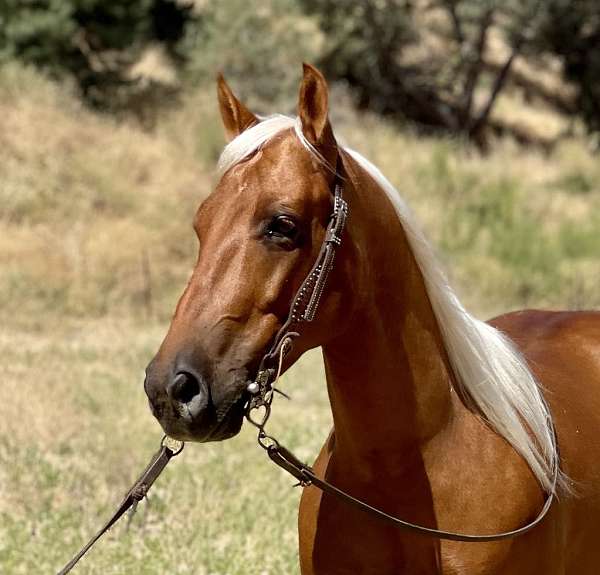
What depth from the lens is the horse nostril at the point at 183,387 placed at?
2.08 m

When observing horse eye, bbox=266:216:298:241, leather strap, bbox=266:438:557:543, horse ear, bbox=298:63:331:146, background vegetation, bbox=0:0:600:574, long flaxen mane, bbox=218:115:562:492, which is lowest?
background vegetation, bbox=0:0:600:574

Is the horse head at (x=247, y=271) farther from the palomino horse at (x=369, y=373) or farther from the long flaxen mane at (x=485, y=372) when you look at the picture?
the long flaxen mane at (x=485, y=372)

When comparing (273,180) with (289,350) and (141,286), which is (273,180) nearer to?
(289,350)

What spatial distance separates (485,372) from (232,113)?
1002 millimetres

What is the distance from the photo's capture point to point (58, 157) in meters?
14.2

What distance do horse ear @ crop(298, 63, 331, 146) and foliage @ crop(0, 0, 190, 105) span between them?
49.5ft

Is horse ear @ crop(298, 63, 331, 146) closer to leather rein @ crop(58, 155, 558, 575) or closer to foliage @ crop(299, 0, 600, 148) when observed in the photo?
leather rein @ crop(58, 155, 558, 575)

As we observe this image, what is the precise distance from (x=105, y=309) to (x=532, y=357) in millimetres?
9063

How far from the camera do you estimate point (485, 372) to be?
2.75 m

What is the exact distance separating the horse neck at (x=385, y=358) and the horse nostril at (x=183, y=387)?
0.52 m

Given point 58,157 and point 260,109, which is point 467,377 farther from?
point 260,109

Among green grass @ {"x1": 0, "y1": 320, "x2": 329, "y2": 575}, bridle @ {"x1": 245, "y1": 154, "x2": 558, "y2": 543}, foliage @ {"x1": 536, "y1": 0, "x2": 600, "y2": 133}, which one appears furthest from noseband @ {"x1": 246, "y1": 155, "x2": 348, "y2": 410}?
foliage @ {"x1": 536, "y1": 0, "x2": 600, "y2": 133}

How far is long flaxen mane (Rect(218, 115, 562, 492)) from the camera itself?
2.62 meters

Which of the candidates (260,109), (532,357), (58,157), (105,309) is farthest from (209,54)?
(532,357)
